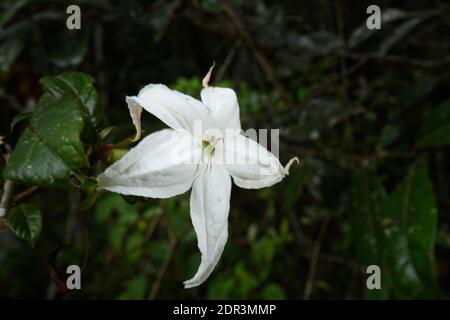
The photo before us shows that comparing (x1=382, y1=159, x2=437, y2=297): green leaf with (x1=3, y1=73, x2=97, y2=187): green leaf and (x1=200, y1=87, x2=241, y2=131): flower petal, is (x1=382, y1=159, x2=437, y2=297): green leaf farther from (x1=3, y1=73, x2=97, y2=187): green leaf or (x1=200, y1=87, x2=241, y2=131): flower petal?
(x1=3, y1=73, x2=97, y2=187): green leaf

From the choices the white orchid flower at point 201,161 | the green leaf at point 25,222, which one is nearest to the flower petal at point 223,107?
the white orchid flower at point 201,161

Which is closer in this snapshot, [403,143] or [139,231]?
[403,143]

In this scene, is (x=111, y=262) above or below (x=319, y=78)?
below

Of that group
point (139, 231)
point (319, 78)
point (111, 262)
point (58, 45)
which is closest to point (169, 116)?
point (58, 45)

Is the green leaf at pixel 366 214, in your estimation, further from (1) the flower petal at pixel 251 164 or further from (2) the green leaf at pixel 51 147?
(2) the green leaf at pixel 51 147

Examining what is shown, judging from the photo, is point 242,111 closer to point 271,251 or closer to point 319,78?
point 319,78

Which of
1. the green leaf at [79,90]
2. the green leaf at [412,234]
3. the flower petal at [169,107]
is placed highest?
the green leaf at [79,90]

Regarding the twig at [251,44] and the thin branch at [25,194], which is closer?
the thin branch at [25,194]
